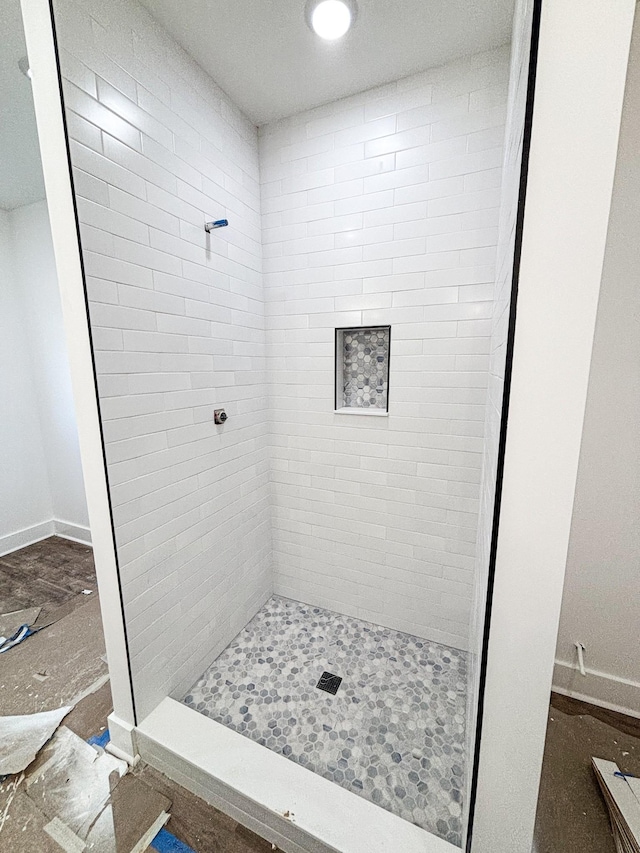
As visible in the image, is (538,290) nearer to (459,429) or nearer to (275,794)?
(459,429)

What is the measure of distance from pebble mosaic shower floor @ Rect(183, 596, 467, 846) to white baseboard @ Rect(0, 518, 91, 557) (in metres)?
2.10

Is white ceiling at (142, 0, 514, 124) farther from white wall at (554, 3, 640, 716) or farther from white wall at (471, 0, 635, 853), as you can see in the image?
white wall at (471, 0, 635, 853)

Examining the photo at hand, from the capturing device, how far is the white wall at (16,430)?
2779mm

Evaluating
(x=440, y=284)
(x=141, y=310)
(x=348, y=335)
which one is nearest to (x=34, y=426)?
(x=141, y=310)

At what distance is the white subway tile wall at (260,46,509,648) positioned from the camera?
60.4 inches

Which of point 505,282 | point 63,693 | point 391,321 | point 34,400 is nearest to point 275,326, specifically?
point 391,321

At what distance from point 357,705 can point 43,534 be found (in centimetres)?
326

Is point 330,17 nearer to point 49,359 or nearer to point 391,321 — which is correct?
point 391,321

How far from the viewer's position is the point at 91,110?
1.07 metres

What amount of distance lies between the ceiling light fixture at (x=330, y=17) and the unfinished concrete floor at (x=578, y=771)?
9.85 feet

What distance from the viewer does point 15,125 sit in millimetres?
1810

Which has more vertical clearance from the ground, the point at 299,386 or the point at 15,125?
the point at 15,125

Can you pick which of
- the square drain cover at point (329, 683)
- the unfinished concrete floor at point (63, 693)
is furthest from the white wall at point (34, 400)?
the square drain cover at point (329, 683)

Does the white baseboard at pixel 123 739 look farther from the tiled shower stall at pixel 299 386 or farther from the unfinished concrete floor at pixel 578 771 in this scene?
the unfinished concrete floor at pixel 578 771
